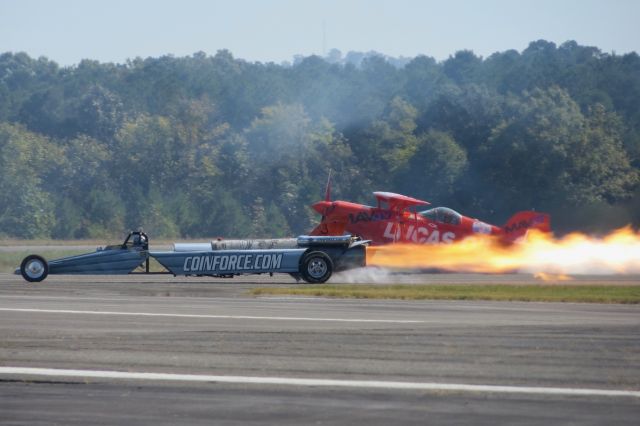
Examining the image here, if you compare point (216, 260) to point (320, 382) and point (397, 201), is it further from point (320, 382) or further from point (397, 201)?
point (320, 382)

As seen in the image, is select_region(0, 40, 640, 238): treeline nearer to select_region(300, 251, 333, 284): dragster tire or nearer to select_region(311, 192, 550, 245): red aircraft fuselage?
select_region(311, 192, 550, 245): red aircraft fuselage

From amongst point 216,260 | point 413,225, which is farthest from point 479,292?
point 413,225

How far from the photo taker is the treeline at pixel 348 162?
2672 inches

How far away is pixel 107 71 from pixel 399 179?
106 meters

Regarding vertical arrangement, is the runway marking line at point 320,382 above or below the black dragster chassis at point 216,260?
below

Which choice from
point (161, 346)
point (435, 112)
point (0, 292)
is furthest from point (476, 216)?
point (161, 346)

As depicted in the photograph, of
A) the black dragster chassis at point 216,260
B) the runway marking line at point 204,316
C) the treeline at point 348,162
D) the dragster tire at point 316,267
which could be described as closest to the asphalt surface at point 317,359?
the runway marking line at point 204,316

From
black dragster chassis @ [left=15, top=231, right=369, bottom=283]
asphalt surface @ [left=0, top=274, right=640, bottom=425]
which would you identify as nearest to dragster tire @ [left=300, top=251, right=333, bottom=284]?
black dragster chassis @ [left=15, top=231, right=369, bottom=283]

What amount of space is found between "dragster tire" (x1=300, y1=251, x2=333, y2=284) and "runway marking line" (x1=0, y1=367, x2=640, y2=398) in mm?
17416

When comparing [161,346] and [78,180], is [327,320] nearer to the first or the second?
[161,346]

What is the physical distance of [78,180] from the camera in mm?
92938

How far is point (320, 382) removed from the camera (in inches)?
541

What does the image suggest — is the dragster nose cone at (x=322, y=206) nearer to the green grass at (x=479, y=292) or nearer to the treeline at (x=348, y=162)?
the green grass at (x=479, y=292)

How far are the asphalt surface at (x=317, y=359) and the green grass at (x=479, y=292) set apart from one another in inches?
78.0
